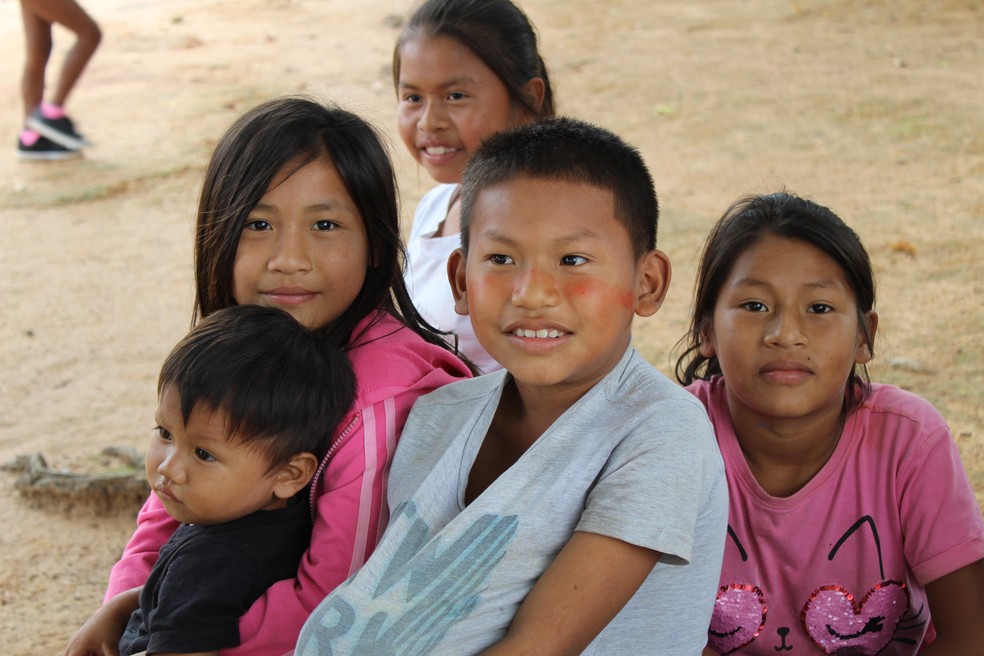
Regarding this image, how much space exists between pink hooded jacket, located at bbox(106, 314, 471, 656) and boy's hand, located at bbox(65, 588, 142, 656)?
12.2 inches

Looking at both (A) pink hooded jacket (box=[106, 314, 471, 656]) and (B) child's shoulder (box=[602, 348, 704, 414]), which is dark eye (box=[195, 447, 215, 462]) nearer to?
(A) pink hooded jacket (box=[106, 314, 471, 656])

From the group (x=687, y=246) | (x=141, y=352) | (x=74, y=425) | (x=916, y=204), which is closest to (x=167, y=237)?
(x=141, y=352)

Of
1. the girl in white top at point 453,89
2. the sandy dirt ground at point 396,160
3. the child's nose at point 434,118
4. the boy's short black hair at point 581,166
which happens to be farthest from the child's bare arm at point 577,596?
the child's nose at point 434,118

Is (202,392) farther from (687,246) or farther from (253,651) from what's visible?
(687,246)

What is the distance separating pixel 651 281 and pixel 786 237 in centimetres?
42

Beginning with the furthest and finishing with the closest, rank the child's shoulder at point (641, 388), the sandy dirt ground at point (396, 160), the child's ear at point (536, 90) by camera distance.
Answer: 1. the sandy dirt ground at point (396, 160)
2. the child's ear at point (536, 90)
3. the child's shoulder at point (641, 388)

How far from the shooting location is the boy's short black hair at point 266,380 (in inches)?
75.0

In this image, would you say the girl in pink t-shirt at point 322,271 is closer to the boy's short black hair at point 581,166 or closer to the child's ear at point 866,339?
the boy's short black hair at point 581,166

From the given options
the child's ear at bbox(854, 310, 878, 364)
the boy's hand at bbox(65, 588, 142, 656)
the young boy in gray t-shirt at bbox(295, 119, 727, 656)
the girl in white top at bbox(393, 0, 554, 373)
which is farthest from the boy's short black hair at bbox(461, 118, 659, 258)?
the girl in white top at bbox(393, 0, 554, 373)

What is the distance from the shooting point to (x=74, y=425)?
3.85 meters

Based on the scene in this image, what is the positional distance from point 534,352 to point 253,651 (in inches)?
28.5

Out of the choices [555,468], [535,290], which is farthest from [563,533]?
[535,290]

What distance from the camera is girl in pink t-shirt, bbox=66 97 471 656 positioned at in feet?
6.54

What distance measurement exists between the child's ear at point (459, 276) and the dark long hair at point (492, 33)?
1.24m
